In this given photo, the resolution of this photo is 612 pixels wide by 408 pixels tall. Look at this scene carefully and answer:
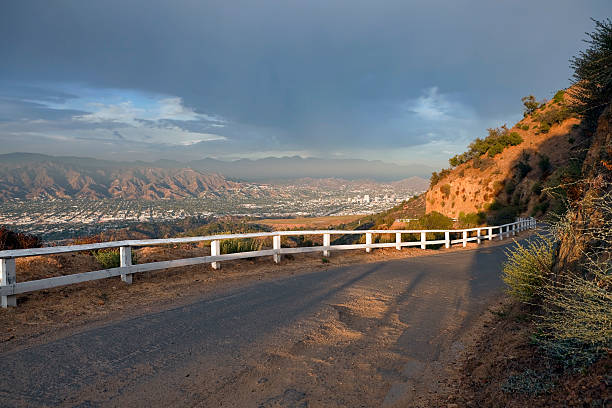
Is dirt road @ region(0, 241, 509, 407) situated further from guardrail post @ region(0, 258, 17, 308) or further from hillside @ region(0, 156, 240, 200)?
hillside @ region(0, 156, 240, 200)

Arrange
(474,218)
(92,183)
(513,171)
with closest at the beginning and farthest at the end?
(474,218), (513,171), (92,183)

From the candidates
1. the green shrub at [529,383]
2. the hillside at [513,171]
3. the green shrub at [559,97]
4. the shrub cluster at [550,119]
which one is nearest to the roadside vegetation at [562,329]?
the green shrub at [529,383]

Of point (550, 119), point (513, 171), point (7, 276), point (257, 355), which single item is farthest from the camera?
point (550, 119)

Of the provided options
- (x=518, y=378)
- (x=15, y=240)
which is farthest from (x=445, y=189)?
(x=518, y=378)

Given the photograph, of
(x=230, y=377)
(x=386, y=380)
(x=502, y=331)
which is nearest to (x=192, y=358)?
(x=230, y=377)

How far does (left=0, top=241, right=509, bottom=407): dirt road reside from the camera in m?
3.94

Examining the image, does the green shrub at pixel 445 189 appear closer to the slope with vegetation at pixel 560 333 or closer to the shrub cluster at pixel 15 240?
the slope with vegetation at pixel 560 333

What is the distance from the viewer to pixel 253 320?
646 cm

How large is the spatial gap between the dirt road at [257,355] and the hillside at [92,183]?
171ft

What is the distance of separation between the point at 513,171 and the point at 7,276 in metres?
52.4

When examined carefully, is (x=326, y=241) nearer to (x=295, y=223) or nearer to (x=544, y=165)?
(x=544, y=165)

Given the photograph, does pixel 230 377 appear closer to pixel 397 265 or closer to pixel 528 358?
pixel 528 358

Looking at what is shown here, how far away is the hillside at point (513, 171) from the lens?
44906 millimetres

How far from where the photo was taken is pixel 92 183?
88688 mm
